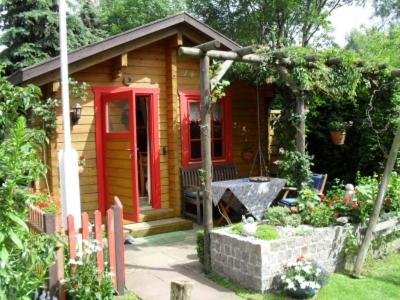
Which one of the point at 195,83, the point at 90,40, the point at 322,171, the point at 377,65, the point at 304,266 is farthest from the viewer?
the point at 90,40

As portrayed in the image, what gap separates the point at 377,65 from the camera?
24.4 feet

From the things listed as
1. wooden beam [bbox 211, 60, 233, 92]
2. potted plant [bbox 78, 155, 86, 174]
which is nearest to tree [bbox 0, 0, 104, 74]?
potted plant [bbox 78, 155, 86, 174]

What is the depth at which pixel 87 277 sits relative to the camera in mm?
4141

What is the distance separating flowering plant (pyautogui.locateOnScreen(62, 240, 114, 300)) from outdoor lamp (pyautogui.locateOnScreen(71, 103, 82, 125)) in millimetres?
3231

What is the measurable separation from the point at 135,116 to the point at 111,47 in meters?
1.17

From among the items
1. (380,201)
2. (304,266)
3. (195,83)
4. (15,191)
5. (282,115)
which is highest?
(195,83)

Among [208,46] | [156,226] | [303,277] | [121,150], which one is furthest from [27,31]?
[303,277]

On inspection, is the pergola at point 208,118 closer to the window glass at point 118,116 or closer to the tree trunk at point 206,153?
the tree trunk at point 206,153

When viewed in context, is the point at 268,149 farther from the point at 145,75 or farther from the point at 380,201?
the point at 380,201

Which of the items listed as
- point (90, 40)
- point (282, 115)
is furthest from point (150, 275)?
point (90, 40)

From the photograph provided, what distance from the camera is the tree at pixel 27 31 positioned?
13594mm

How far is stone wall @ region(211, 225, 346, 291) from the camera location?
4641mm

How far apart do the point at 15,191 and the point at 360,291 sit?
3738mm

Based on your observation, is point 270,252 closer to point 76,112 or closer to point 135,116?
point 135,116
